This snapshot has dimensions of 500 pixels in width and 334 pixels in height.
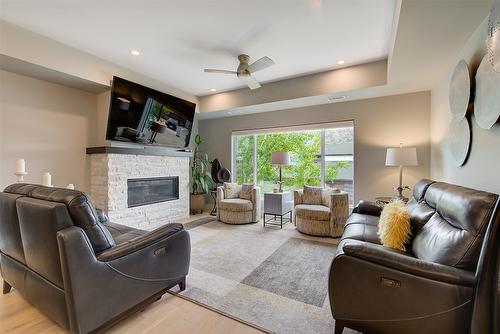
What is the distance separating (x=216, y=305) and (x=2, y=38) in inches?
141

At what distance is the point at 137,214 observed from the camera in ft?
13.0

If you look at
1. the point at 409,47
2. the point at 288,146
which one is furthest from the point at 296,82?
the point at 409,47

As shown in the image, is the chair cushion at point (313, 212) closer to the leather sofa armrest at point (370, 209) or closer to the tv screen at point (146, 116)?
the leather sofa armrest at point (370, 209)

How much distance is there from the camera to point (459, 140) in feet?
7.70

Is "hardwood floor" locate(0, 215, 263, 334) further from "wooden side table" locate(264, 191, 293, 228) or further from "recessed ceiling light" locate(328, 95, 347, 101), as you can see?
"recessed ceiling light" locate(328, 95, 347, 101)

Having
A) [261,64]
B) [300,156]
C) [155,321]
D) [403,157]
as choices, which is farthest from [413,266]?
[300,156]

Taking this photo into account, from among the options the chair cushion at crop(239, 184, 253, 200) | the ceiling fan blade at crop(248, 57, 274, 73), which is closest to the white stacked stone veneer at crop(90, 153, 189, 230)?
the chair cushion at crop(239, 184, 253, 200)

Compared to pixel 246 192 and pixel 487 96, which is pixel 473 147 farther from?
pixel 246 192

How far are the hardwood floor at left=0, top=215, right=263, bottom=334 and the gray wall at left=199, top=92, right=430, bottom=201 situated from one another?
3.39m

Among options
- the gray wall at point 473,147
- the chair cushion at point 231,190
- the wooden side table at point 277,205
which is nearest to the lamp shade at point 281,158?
the wooden side table at point 277,205

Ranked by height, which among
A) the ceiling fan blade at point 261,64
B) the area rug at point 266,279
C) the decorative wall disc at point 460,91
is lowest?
the area rug at point 266,279

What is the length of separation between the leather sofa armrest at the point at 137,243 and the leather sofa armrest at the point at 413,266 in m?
1.34

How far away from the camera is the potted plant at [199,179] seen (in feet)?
17.7

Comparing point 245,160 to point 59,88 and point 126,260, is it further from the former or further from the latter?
point 126,260
